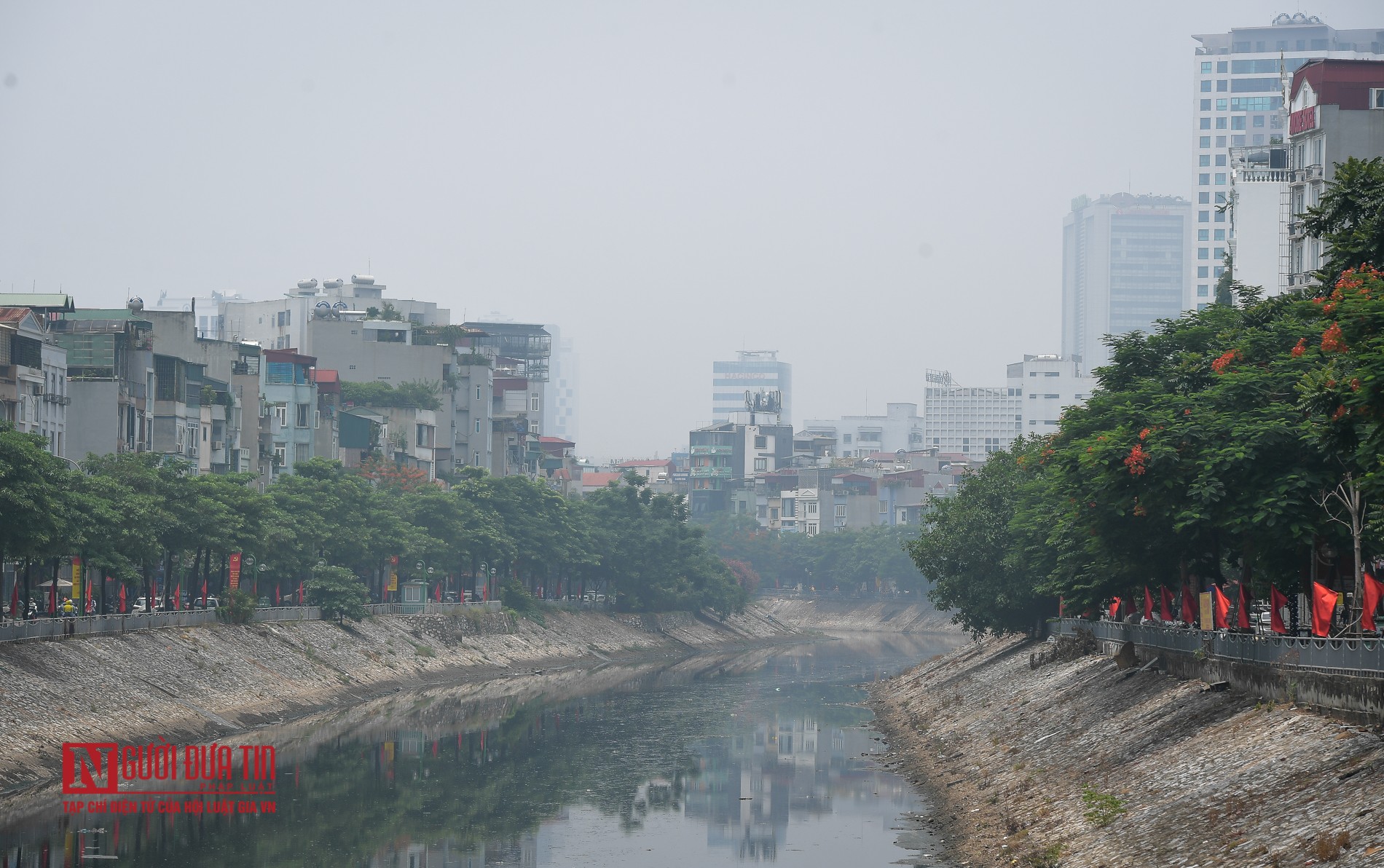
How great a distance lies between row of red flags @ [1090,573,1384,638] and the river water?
1117 centimetres

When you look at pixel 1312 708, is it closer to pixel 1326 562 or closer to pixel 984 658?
pixel 1326 562

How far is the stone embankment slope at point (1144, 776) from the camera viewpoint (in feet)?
98.7

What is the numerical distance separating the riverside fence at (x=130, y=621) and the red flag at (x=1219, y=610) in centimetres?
4340

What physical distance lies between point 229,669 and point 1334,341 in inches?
2238

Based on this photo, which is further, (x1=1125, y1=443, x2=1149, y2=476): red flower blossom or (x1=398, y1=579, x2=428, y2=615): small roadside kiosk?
(x1=398, y1=579, x2=428, y2=615): small roadside kiosk

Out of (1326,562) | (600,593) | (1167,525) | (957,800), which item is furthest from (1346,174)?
(600,593)

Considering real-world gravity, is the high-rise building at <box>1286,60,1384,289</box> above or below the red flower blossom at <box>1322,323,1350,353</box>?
above

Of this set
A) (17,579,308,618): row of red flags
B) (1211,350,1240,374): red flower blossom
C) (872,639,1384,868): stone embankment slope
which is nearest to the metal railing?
(872,639,1384,868): stone embankment slope

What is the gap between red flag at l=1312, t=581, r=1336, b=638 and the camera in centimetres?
3847

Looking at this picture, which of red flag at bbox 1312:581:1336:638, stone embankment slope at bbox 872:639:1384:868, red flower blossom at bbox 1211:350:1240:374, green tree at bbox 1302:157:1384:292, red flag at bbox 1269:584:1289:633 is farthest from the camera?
red flower blossom at bbox 1211:350:1240:374

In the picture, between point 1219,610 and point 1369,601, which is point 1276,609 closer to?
point 1219,610

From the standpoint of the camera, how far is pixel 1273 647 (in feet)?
136

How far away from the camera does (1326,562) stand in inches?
1745

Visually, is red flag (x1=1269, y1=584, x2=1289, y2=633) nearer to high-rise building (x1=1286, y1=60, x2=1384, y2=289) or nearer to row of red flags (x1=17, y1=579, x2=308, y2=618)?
high-rise building (x1=1286, y1=60, x2=1384, y2=289)
